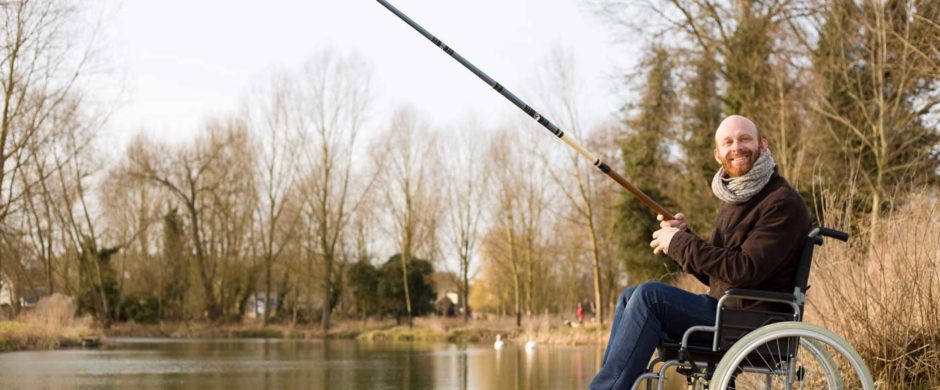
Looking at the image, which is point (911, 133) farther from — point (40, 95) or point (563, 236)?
point (563, 236)

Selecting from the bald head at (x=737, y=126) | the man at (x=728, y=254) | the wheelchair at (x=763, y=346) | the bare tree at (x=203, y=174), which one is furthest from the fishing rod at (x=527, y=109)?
the bare tree at (x=203, y=174)

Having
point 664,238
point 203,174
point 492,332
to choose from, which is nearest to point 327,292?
point 203,174

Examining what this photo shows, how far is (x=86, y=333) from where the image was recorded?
21234 mm

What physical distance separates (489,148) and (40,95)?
14704 millimetres

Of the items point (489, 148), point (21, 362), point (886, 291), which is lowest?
point (21, 362)

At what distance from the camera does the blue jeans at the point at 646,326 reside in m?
3.32

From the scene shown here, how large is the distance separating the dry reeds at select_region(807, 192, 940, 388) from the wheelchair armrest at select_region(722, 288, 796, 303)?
6.22ft

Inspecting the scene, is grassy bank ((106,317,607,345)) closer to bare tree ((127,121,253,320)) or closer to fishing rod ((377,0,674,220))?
bare tree ((127,121,253,320))

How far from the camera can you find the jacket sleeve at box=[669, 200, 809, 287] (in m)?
3.29

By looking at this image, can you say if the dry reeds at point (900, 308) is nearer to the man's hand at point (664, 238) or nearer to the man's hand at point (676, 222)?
the man's hand at point (676, 222)

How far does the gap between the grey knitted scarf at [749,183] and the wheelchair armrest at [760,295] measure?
0.35 metres

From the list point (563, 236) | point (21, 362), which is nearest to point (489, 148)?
point (563, 236)

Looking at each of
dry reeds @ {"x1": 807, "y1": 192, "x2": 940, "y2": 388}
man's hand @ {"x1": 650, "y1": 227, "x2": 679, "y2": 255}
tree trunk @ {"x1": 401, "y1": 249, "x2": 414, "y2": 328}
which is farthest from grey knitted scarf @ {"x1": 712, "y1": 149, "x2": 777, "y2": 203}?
tree trunk @ {"x1": 401, "y1": 249, "x2": 414, "y2": 328}

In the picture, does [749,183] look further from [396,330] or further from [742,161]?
[396,330]
